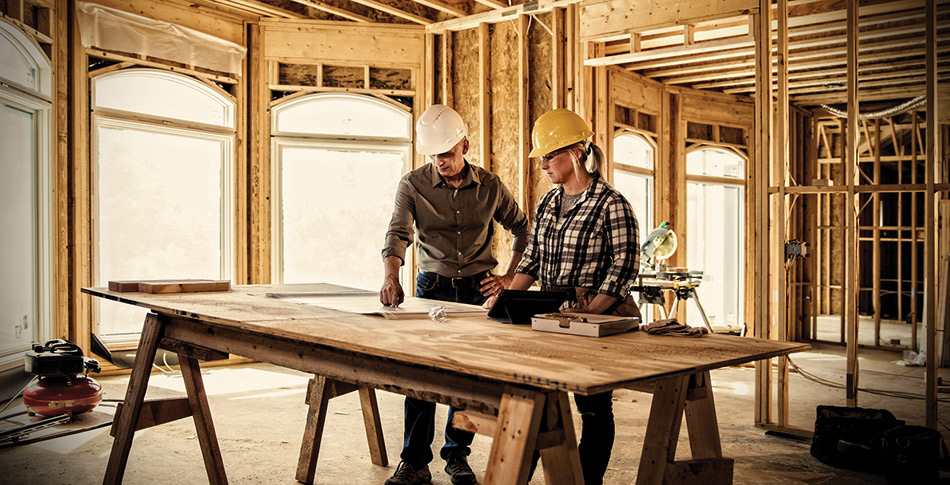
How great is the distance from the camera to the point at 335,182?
7004 millimetres

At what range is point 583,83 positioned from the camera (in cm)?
617

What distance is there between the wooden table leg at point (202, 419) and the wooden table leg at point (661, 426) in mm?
1960

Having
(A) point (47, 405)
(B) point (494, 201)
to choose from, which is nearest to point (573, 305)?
(B) point (494, 201)

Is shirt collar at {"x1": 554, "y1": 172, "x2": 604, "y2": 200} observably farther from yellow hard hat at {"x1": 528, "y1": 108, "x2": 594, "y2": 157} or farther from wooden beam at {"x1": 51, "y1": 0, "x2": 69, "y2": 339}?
wooden beam at {"x1": 51, "y1": 0, "x2": 69, "y2": 339}

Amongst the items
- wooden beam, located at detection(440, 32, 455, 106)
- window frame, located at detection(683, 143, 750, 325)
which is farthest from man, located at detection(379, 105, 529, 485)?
window frame, located at detection(683, 143, 750, 325)

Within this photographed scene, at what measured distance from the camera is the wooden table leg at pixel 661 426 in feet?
6.47

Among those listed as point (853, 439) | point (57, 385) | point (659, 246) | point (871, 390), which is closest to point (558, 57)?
point (659, 246)

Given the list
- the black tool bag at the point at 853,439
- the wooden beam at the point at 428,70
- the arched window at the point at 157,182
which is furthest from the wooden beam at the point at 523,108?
the black tool bag at the point at 853,439

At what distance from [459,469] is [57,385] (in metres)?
2.63

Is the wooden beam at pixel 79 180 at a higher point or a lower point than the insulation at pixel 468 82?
lower

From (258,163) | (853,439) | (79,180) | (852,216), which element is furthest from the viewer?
(258,163)

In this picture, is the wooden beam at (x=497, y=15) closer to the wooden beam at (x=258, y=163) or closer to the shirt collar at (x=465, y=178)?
the wooden beam at (x=258, y=163)

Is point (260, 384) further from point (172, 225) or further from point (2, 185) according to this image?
point (2, 185)

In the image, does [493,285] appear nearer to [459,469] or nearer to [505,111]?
[459,469]
